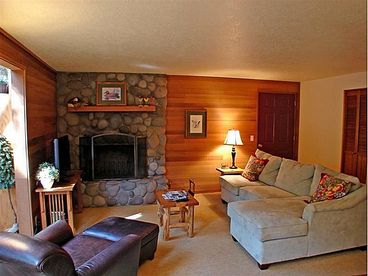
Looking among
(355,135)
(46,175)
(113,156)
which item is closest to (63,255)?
(46,175)

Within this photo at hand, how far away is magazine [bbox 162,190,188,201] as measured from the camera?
12.3 feet

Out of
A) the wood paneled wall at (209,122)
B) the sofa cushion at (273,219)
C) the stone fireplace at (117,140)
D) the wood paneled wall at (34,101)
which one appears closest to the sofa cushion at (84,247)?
the wood paneled wall at (34,101)

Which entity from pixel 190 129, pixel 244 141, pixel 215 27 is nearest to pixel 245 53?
pixel 215 27

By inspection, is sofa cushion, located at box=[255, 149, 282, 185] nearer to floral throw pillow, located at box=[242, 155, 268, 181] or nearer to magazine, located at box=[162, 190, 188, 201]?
floral throw pillow, located at box=[242, 155, 268, 181]

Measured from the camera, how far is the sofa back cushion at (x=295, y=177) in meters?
4.00

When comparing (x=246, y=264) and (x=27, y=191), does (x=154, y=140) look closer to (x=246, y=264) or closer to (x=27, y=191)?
(x=27, y=191)

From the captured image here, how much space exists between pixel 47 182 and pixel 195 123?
2.98m

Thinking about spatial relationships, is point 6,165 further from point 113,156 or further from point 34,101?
point 113,156

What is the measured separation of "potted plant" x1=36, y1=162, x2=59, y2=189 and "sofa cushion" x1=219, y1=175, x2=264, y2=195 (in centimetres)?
261

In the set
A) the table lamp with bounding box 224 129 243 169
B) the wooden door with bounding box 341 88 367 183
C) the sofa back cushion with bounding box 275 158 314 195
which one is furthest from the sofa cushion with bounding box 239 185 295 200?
the wooden door with bounding box 341 88 367 183

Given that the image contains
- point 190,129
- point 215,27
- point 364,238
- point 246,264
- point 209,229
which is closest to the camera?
point 215,27

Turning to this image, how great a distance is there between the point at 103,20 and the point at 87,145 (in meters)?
3.17

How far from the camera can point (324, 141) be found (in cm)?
577

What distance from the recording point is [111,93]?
17.0 ft
